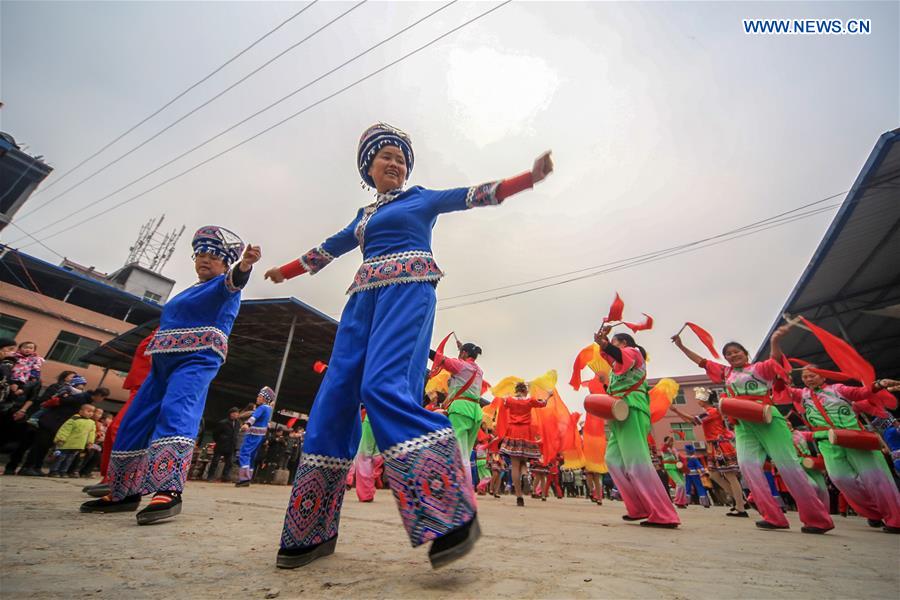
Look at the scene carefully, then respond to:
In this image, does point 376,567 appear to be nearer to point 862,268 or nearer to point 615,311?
point 615,311

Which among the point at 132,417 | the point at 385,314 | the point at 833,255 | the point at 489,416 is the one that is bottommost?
the point at 132,417

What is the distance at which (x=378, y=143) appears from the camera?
2121 millimetres

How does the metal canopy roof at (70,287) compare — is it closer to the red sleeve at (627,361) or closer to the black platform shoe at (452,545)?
the red sleeve at (627,361)

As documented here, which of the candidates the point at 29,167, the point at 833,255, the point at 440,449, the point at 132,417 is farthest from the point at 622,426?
the point at 29,167

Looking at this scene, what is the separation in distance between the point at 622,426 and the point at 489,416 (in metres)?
9.84

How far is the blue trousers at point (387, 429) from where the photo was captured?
1231mm

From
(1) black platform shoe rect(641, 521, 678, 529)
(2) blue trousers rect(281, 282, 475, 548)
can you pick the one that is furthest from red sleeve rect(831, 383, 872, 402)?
(2) blue trousers rect(281, 282, 475, 548)

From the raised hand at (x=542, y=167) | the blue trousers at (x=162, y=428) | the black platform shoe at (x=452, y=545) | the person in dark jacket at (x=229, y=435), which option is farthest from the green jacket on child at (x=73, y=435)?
the raised hand at (x=542, y=167)

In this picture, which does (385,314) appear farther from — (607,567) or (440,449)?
(607,567)

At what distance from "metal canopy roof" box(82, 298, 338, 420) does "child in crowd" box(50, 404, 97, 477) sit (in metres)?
4.26

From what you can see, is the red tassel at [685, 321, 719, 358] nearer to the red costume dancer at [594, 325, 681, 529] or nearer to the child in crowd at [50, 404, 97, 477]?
the red costume dancer at [594, 325, 681, 529]

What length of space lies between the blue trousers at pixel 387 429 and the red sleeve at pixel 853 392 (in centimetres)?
594

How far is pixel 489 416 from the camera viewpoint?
13.3 m

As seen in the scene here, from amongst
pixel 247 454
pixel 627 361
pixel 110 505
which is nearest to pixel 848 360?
pixel 627 361
